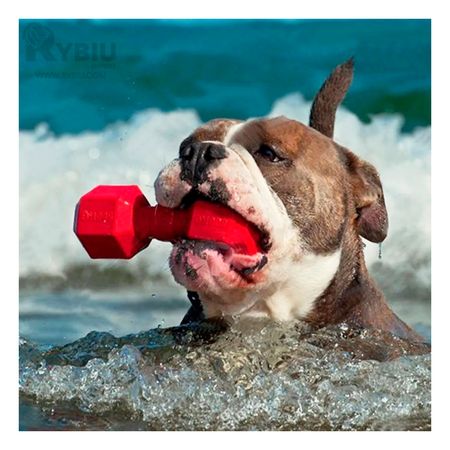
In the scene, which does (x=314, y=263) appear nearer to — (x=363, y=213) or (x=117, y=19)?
(x=363, y=213)

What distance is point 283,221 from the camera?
4.14 m

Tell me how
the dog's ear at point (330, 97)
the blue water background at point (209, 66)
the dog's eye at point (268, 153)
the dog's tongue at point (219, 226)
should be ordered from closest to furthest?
the dog's tongue at point (219, 226)
the dog's eye at point (268, 153)
the blue water background at point (209, 66)
the dog's ear at point (330, 97)

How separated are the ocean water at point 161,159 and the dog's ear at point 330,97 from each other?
123 mm

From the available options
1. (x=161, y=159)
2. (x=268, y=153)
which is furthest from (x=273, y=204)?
(x=161, y=159)

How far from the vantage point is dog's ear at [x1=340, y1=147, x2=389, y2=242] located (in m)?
4.52

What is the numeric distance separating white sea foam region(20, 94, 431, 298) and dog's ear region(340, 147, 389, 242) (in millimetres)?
483

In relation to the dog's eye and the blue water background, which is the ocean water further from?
the dog's eye

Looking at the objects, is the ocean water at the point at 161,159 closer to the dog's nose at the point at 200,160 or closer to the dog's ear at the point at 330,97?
the dog's ear at the point at 330,97

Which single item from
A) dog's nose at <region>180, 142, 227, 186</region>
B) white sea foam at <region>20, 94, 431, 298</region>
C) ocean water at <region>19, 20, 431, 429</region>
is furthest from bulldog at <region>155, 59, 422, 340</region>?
white sea foam at <region>20, 94, 431, 298</region>

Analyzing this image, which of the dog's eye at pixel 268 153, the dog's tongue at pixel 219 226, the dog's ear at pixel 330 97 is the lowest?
the dog's tongue at pixel 219 226

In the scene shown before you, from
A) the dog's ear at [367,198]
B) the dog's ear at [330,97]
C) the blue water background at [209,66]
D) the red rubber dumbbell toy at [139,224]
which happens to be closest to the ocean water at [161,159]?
the blue water background at [209,66]

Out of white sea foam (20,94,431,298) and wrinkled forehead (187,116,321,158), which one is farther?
white sea foam (20,94,431,298)

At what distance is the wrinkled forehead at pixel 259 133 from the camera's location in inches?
168
